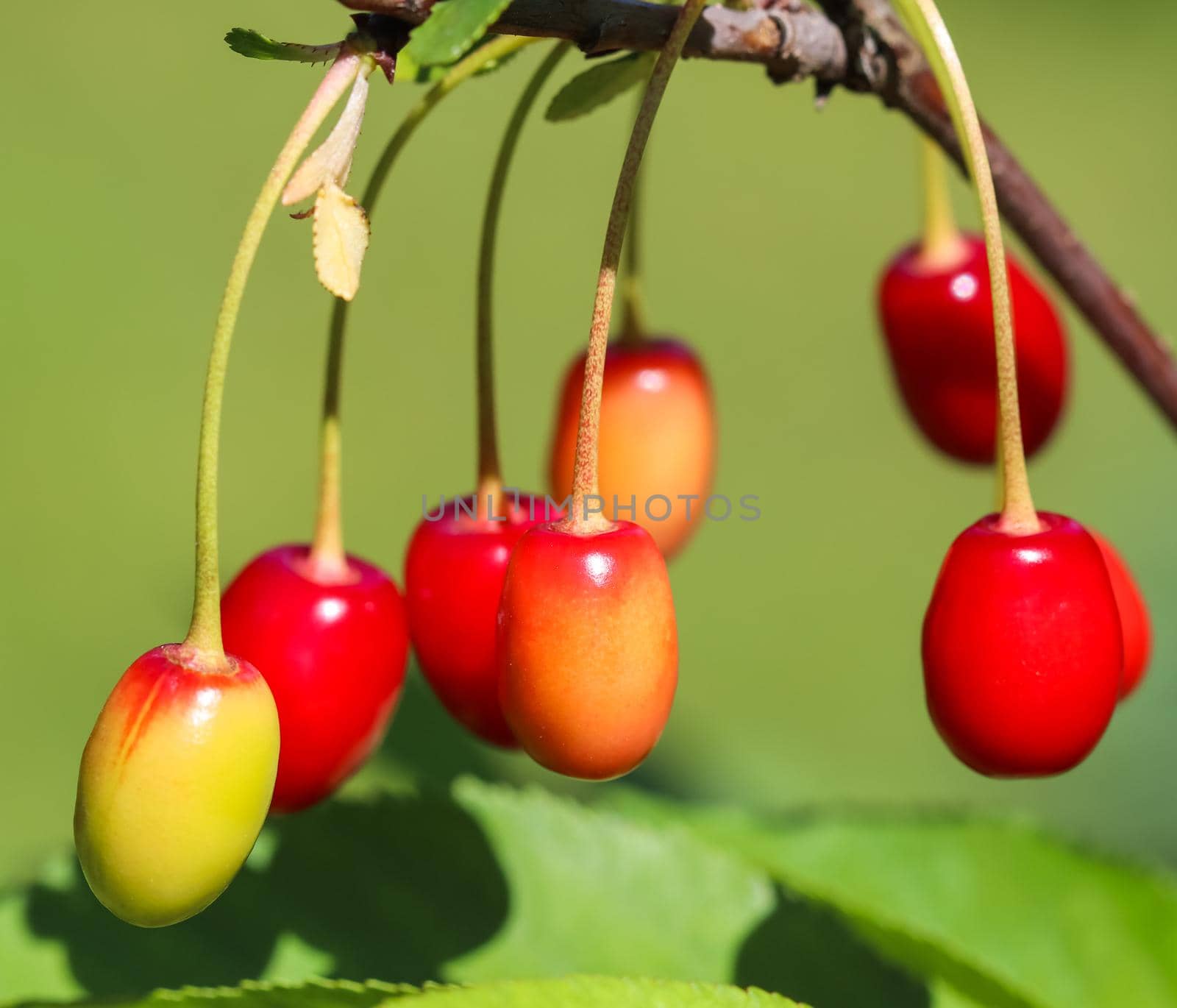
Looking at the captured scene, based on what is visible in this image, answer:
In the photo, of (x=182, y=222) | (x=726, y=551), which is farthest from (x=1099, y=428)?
(x=182, y=222)

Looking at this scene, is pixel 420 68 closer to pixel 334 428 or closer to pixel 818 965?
pixel 334 428

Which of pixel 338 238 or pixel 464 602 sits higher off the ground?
pixel 338 238

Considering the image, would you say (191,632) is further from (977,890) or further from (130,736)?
(977,890)

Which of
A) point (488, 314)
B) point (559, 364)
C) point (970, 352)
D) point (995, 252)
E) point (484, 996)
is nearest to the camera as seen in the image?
Answer: point (484, 996)

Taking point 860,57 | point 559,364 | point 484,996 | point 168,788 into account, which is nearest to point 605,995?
point 484,996

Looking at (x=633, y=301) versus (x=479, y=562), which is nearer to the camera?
(x=479, y=562)

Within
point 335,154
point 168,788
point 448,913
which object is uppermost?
point 335,154

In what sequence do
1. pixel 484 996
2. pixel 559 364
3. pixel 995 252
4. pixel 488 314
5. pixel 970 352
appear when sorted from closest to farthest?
pixel 484 996 < pixel 995 252 < pixel 488 314 < pixel 970 352 < pixel 559 364

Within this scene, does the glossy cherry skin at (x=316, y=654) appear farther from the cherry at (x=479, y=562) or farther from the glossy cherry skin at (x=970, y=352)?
the glossy cherry skin at (x=970, y=352)
